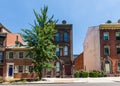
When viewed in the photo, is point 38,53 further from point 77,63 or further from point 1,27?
point 77,63

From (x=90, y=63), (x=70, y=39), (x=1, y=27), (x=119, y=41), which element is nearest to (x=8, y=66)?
(x=1, y=27)

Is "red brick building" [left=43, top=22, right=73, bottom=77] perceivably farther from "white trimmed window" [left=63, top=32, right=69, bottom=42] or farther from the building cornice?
the building cornice

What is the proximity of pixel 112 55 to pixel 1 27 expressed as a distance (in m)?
25.1

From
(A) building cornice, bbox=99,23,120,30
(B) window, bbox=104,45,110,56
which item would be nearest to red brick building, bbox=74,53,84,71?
(B) window, bbox=104,45,110,56

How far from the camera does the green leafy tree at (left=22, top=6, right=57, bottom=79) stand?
45.6 meters

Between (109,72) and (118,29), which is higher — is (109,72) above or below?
below

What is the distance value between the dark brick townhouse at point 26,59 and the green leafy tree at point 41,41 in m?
11.2

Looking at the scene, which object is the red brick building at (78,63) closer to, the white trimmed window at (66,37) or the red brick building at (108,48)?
the red brick building at (108,48)

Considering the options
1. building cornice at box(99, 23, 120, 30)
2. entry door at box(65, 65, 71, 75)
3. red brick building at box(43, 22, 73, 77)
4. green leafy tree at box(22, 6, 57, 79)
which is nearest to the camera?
green leafy tree at box(22, 6, 57, 79)

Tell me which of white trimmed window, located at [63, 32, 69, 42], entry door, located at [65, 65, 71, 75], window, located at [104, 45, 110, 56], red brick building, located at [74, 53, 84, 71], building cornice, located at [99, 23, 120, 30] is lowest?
entry door, located at [65, 65, 71, 75]

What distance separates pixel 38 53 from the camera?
Answer: 151 feet

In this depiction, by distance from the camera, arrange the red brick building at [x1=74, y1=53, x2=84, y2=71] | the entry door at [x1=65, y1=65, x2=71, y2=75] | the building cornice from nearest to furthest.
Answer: the entry door at [x1=65, y1=65, x2=71, y2=75] < the building cornice < the red brick building at [x1=74, y1=53, x2=84, y2=71]

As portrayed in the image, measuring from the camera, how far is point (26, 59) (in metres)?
58.9

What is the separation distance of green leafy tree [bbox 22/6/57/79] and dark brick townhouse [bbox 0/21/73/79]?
11170 mm
